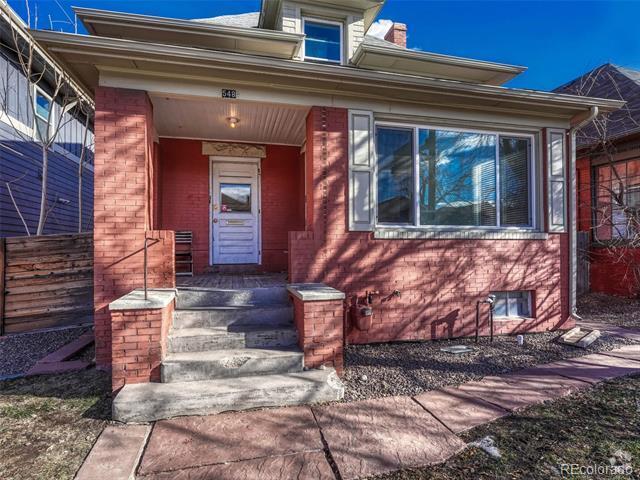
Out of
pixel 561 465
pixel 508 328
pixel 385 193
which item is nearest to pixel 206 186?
pixel 385 193

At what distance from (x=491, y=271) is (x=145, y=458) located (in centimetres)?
479

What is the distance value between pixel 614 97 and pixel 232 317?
11.1 meters

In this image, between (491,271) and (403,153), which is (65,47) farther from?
(491,271)

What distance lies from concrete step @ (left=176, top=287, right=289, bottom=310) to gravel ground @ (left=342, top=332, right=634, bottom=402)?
1.14 meters

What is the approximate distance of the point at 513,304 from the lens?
536 centimetres

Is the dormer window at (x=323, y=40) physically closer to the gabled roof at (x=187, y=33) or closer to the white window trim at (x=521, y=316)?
the gabled roof at (x=187, y=33)

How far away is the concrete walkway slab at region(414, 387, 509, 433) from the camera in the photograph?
2684 millimetres

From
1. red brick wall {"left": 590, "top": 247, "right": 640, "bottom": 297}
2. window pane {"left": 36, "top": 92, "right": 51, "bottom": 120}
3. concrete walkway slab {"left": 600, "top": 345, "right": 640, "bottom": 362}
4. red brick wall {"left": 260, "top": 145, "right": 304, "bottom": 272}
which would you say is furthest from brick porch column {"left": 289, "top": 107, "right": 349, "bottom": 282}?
window pane {"left": 36, "top": 92, "right": 51, "bottom": 120}

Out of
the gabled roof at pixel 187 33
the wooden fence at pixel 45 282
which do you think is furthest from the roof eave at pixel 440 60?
the wooden fence at pixel 45 282

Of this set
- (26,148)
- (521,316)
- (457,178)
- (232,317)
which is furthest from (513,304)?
(26,148)

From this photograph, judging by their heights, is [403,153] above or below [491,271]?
above

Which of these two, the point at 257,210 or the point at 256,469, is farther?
the point at 257,210

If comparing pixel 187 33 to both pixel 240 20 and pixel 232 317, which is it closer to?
pixel 240 20

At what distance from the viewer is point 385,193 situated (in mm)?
4898
